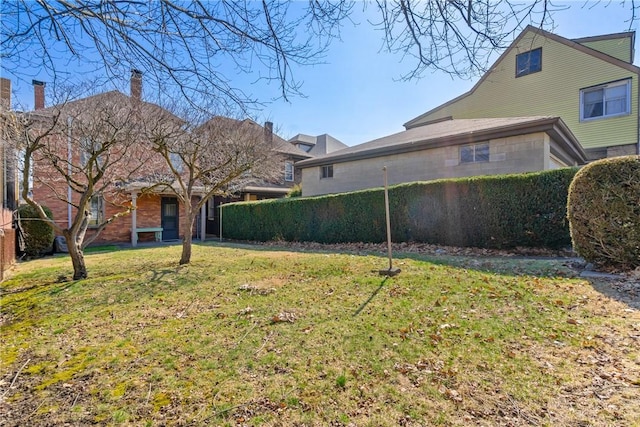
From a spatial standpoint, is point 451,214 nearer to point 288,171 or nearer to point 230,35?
point 230,35

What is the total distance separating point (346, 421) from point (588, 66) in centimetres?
2056

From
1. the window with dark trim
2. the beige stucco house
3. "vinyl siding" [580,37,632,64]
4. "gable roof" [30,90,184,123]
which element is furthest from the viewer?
the window with dark trim

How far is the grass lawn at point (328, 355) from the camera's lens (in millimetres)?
2330

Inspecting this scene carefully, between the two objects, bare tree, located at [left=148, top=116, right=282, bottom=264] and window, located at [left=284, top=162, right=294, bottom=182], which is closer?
bare tree, located at [left=148, top=116, right=282, bottom=264]

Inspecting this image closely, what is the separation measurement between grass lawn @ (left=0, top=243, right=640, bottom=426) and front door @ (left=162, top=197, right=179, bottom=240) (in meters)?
11.3

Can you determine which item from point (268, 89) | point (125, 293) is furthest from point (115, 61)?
point (125, 293)

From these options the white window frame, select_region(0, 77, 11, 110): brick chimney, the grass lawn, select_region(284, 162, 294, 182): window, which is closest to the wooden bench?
select_region(0, 77, 11, 110): brick chimney

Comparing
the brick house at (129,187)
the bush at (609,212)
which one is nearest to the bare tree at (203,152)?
the brick house at (129,187)

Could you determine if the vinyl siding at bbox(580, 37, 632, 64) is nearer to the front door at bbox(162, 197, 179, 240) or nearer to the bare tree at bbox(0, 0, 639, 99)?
the bare tree at bbox(0, 0, 639, 99)

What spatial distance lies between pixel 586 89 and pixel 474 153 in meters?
9.72

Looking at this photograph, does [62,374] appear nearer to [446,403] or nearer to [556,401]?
[446,403]

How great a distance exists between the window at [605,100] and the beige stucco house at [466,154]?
10.2ft

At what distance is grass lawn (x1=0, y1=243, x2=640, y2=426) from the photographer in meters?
2.33

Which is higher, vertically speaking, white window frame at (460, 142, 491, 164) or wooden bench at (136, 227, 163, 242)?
white window frame at (460, 142, 491, 164)
